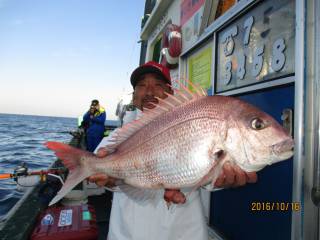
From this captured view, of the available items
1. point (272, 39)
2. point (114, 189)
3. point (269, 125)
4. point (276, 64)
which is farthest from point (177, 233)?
point (272, 39)

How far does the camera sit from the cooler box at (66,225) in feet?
8.38

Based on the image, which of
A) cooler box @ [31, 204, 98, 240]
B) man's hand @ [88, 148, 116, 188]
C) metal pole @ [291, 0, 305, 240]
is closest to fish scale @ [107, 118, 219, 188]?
man's hand @ [88, 148, 116, 188]

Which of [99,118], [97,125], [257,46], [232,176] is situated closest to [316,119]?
[232,176]

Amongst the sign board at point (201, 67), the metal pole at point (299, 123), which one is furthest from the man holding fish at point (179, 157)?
the sign board at point (201, 67)

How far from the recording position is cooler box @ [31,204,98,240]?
255 cm

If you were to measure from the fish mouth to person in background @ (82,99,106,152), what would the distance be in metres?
7.41

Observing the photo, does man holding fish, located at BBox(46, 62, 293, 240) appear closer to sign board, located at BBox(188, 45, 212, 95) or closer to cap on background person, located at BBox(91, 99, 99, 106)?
sign board, located at BBox(188, 45, 212, 95)

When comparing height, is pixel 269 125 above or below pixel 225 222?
above

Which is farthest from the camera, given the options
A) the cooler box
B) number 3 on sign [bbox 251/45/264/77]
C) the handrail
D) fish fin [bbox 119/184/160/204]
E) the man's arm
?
the man's arm

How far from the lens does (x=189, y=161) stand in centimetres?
137

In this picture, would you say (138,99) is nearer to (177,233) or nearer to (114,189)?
(114,189)

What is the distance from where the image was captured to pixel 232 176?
1.42 meters

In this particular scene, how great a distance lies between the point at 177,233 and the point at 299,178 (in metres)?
Result: 0.98

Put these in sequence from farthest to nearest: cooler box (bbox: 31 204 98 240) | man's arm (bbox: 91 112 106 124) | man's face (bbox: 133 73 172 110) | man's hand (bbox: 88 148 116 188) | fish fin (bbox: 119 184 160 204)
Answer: man's arm (bbox: 91 112 106 124), cooler box (bbox: 31 204 98 240), man's face (bbox: 133 73 172 110), man's hand (bbox: 88 148 116 188), fish fin (bbox: 119 184 160 204)
